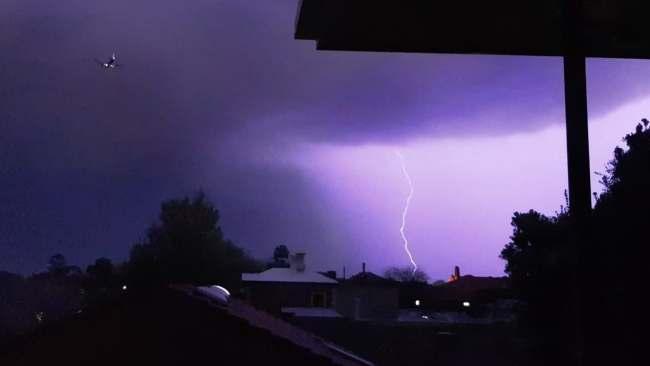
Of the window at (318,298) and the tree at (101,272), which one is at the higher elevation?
the tree at (101,272)

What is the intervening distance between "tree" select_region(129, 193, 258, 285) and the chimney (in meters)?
4.45

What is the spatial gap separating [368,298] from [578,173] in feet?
98.5

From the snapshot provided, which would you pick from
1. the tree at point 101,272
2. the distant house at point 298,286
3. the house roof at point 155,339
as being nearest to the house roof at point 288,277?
the distant house at point 298,286

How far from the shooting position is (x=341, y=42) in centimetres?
316

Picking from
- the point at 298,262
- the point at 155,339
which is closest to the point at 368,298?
the point at 298,262

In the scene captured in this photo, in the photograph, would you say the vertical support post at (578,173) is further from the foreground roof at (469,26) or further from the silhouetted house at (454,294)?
the silhouetted house at (454,294)

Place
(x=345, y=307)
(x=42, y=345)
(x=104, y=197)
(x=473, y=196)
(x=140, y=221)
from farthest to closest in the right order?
(x=104, y=197), (x=140, y=221), (x=345, y=307), (x=473, y=196), (x=42, y=345)

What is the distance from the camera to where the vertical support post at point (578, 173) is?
2037mm

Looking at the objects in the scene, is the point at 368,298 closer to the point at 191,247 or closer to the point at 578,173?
the point at 191,247

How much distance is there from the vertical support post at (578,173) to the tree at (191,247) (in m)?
34.3

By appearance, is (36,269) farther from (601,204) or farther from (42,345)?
(42,345)

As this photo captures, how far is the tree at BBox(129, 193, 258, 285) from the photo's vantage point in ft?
122

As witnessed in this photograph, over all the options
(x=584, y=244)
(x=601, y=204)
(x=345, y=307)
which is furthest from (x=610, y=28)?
(x=345, y=307)

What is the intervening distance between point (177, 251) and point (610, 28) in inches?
1449
